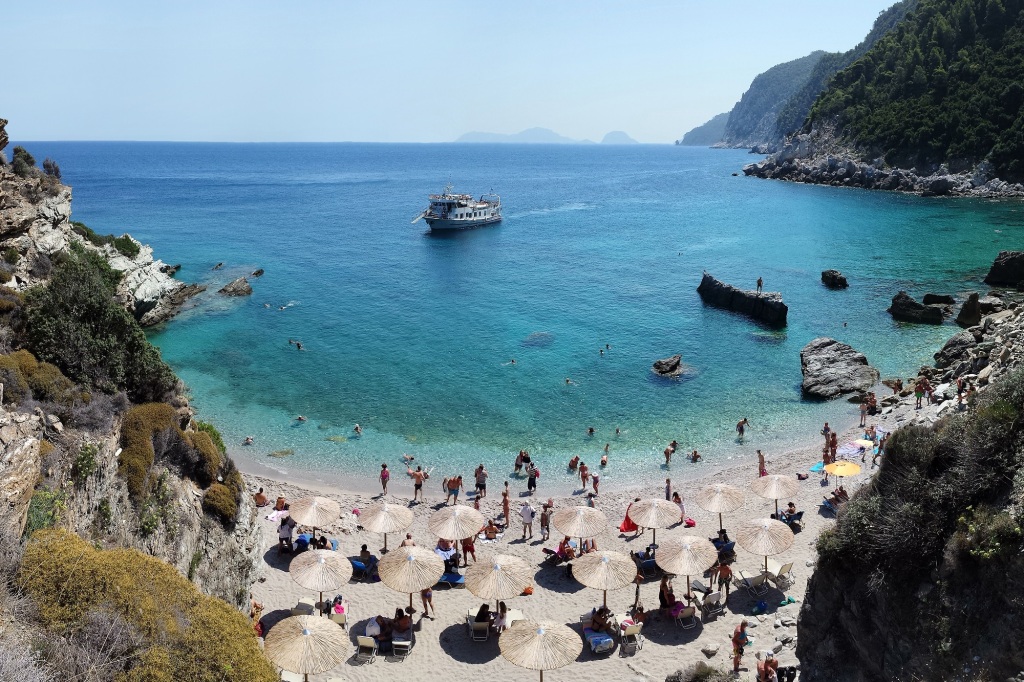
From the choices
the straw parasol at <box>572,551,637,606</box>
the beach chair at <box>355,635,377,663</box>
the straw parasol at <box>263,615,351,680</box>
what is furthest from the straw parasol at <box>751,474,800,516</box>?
the straw parasol at <box>263,615,351,680</box>

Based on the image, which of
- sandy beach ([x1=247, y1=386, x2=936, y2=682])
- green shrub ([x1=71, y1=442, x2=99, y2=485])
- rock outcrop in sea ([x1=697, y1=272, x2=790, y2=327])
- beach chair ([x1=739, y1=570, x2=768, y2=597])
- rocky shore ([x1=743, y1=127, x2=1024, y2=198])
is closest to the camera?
green shrub ([x1=71, y1=442, x2=99, y2=485])

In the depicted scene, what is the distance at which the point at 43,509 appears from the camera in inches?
497

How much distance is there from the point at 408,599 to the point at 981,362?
28153 mm

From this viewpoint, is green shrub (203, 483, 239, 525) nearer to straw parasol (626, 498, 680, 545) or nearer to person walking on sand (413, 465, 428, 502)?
person walking on sand (413, 465, 428, 502)

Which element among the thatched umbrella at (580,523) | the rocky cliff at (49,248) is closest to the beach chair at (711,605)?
the thatched umbrella at (580,523)

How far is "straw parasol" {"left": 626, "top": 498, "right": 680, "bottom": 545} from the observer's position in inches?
832

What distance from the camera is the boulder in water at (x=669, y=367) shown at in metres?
39.1

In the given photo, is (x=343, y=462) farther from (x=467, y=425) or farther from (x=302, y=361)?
(x=302, y=361)

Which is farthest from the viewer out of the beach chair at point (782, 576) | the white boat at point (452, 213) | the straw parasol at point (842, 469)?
the white boat at point (452, 213)

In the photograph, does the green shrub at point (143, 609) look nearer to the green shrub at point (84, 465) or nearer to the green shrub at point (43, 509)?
the green shrub at point (43, 509)

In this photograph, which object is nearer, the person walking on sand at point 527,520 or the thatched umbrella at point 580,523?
the thatched umbrella at point 580,523

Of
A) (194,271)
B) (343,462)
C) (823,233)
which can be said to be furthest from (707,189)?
(343,462)

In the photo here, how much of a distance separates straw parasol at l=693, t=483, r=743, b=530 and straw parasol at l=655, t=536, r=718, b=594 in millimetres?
3075

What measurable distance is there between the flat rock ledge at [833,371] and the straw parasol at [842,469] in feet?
39.8
